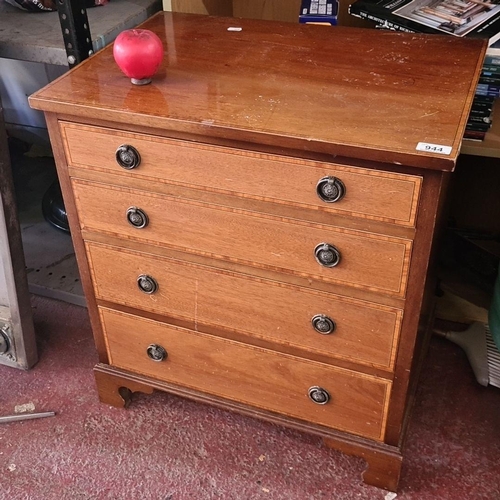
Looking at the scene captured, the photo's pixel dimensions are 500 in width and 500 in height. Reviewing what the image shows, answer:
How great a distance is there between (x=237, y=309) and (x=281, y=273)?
0.48 feet

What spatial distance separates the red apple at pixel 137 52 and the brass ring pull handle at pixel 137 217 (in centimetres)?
25

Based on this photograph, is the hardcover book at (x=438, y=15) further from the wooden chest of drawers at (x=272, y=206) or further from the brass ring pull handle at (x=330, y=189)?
the brass ring pull handle at (x=330, y=189)

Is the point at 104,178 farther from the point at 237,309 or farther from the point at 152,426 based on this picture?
the point at 152,426

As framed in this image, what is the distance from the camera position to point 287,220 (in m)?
1.11

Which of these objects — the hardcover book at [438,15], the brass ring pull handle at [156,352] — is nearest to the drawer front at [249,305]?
the brass ring pull handle at [156,352]

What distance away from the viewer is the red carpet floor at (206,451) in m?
1.41

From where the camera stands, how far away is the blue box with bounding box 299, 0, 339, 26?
1.49 m

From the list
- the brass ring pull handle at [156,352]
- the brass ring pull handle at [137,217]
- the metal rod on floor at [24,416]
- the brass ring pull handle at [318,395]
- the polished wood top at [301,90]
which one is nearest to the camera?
the polished wood top at [301,90]

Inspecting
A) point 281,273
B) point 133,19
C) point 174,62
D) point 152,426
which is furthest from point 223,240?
point 133,19

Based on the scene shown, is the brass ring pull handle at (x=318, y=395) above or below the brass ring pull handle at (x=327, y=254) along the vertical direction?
below

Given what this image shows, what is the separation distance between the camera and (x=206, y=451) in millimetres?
1495

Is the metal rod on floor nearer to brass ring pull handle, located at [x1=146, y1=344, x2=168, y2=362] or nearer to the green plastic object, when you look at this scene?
brass ring pull handle, located at [x1=146, y1=344, x2=168, y2=362]

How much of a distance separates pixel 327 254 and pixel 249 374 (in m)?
0.39

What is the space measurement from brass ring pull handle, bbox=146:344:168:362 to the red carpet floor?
0.20 m
